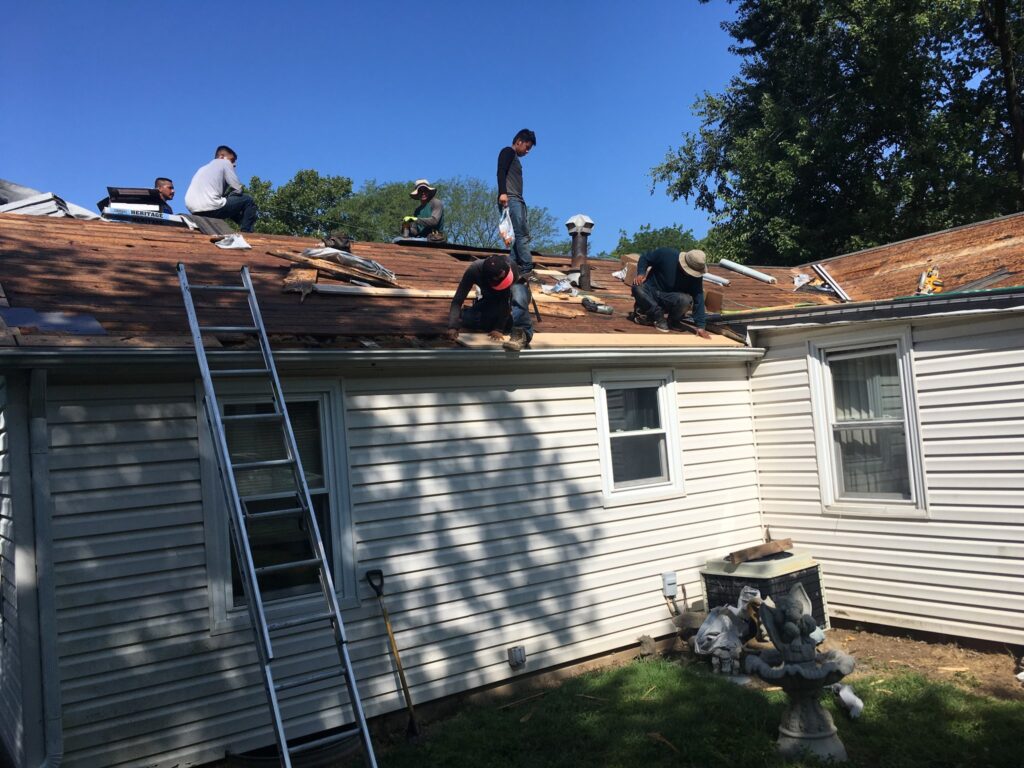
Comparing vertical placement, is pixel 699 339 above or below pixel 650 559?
above

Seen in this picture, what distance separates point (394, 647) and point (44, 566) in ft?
7.97

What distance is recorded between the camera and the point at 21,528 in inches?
192

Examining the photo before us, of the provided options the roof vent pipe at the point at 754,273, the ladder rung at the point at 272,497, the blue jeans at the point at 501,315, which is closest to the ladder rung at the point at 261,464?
the ladder rung at the point at 272,497

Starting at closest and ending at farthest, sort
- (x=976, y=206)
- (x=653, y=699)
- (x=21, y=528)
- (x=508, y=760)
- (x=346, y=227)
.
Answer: (x=21, y=528) → (x=508, y=760) → (x=653, y=699) → (x=976, y=206) → (x=346, y=227)

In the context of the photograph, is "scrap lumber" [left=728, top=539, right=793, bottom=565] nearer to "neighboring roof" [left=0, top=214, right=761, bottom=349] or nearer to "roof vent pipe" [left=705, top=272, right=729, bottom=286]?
"neighboring roof" [left=0, top=214, right=761, bottom=349]

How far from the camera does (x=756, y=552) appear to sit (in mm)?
7840

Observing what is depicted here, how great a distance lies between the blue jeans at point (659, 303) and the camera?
868 centimetres

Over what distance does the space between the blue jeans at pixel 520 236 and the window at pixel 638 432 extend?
1.78 meters

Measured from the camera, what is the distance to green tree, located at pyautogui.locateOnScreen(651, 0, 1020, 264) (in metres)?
18.5

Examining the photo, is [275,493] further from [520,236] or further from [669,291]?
[669,291]

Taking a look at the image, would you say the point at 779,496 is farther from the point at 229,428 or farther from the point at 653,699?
the point at 229,428

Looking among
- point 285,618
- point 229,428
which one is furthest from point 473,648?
point 229,428

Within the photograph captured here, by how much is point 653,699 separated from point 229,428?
12.8 feet

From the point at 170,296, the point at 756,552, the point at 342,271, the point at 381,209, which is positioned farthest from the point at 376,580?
the point at 381,209
